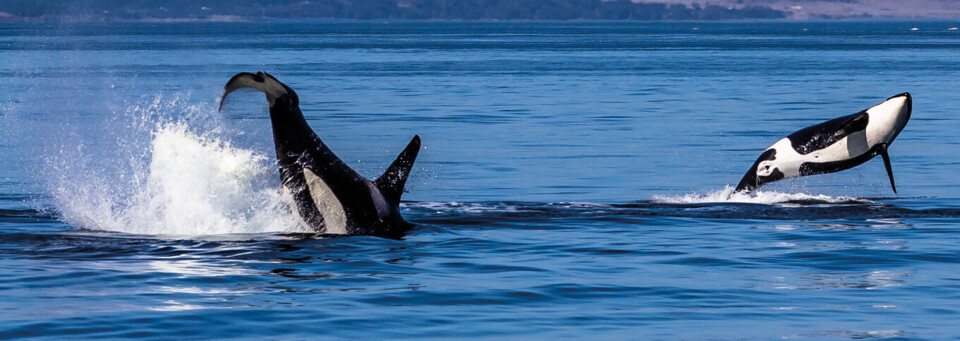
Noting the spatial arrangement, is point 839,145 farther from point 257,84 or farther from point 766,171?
point 257,84

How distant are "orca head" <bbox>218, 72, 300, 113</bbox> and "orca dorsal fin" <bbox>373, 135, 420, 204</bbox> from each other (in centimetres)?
136

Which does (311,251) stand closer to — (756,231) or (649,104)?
(756,231)

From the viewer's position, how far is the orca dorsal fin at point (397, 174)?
47.9 ft

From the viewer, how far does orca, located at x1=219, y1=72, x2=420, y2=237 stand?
13922mm

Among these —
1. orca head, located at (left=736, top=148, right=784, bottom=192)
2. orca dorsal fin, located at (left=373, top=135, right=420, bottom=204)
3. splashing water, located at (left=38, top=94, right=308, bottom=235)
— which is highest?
Answer: orca dorsal fin, located at (left=373, top=135, right=420, bottom=204)

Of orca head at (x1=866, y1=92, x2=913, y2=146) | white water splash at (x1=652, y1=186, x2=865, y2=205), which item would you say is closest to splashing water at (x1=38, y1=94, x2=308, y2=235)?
white water splash at (x1=652, y1=186, x2=865, y2=205)

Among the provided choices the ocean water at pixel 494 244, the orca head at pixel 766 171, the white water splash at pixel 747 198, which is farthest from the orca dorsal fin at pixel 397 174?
the orca head at pixel 766 171

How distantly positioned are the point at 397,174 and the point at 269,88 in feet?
6.36

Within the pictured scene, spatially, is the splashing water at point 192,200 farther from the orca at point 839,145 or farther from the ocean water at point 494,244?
the orca at point 839,145

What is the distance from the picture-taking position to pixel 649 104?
4553 cm

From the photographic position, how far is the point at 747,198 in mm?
20484

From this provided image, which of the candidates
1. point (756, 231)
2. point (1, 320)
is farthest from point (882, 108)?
point (1, 320)

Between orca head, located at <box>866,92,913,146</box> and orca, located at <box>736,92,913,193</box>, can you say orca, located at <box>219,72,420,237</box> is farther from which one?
orca head, located at <box>866,92,913,146</box>

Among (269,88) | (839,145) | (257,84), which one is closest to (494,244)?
(269,88)
